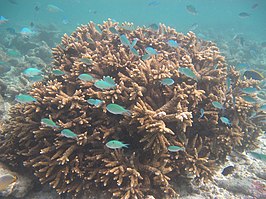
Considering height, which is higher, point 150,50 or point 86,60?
point 150,50

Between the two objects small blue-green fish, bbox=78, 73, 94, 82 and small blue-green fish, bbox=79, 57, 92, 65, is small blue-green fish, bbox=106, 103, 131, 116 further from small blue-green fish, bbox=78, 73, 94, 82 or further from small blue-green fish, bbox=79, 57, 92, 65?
small blue-green fish, bbox=79, 57, 92, 65

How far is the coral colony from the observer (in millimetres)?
3648

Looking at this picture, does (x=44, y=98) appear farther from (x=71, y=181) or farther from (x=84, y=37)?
(x=84, y=37)

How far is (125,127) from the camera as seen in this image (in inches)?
159

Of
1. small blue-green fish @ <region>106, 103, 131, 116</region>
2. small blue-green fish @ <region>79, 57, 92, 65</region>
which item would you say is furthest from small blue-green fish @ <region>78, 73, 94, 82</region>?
small blue-green fish @ <region>106, 103, 131, 116</region>

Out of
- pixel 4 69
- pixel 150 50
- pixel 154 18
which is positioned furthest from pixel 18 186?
pixel 154 18

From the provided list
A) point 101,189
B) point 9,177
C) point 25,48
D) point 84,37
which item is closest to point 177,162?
point 101,189

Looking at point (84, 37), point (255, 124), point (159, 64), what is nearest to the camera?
point (159, 64)

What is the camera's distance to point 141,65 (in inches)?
172

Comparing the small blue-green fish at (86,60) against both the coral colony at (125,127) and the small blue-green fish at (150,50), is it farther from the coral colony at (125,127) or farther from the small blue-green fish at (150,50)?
the small blue-green fish at (150,50)

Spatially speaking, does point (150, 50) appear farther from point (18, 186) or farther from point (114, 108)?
point (18, 186)

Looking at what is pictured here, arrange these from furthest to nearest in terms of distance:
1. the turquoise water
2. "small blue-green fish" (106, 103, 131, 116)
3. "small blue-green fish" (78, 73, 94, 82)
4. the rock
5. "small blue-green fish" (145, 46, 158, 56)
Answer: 1. the turquoise water
2. "small blue-green fish" (145, 46, 158, 56)
3. "small blue-green fish" (78, 73, 94, 82)
4. the rock
5. "small blue-green fish" (106, 103, 131, 116)

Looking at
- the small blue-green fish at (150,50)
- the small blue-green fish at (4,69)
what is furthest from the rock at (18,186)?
the small blue-green fish at (4,69)

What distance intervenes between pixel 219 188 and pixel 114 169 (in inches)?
90.8
